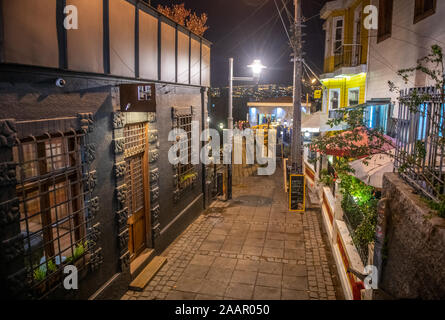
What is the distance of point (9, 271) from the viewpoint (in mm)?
Result: 4141

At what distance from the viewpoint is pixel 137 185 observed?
798cm

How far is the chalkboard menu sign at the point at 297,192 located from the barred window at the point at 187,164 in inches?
143

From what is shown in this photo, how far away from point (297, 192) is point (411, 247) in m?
9.19

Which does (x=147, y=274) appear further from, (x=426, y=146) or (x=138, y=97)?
(x=426, y=146)


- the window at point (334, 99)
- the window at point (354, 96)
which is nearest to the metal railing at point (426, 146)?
the window at point (354, 96)

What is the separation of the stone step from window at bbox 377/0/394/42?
9.51 metres

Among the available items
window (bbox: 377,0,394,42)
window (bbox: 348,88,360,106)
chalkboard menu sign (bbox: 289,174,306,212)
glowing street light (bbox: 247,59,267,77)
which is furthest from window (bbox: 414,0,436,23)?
window (bbox: 348,88,360,106)

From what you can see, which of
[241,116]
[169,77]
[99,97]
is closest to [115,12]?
[99,97]

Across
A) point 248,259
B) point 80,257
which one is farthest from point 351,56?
point 80,257

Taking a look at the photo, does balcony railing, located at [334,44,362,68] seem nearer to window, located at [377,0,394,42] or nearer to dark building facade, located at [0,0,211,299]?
window, located at [377,0,394,42]

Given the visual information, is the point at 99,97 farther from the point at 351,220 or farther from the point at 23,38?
the point at 351,220

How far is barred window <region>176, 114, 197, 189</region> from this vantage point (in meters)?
10.4

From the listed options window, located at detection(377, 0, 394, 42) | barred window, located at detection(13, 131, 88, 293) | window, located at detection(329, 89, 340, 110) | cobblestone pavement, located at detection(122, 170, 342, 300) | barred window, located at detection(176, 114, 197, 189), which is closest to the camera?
barred window, located at detection(13, 131, 88, 293)

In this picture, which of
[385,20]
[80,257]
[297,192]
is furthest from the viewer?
[297,192]
